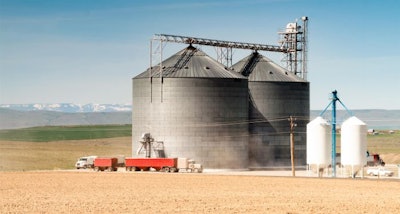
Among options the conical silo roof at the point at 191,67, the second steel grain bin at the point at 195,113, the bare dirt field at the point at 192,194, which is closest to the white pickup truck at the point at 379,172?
the bare dirt field at the point at 192,194

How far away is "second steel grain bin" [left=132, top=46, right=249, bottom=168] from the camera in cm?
9331

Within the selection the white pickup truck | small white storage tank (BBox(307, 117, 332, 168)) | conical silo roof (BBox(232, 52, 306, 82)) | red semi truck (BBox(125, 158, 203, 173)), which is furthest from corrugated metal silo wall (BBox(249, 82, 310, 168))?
small white storage tank (BBox(307, 117, 332, 168))

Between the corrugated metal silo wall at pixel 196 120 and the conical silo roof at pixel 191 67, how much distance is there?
818 millimetres

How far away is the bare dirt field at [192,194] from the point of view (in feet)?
161

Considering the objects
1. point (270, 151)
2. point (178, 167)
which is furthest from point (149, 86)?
point (270, 151)

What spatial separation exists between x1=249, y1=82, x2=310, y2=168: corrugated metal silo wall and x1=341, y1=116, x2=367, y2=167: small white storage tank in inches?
632

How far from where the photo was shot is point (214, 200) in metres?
54.2

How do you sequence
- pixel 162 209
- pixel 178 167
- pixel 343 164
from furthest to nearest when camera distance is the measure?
pixel 178 167 < pixel 343 164 < pixel 162 209

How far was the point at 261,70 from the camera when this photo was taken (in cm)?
10356

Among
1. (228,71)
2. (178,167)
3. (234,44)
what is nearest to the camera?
(178,167)

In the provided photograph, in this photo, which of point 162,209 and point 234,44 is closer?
point 162,209

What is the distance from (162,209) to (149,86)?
47.8m

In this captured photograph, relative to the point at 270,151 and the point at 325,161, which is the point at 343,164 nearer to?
the point at 325,161

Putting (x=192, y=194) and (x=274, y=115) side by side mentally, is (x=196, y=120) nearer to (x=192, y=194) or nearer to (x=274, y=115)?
(x=274, y=115)
